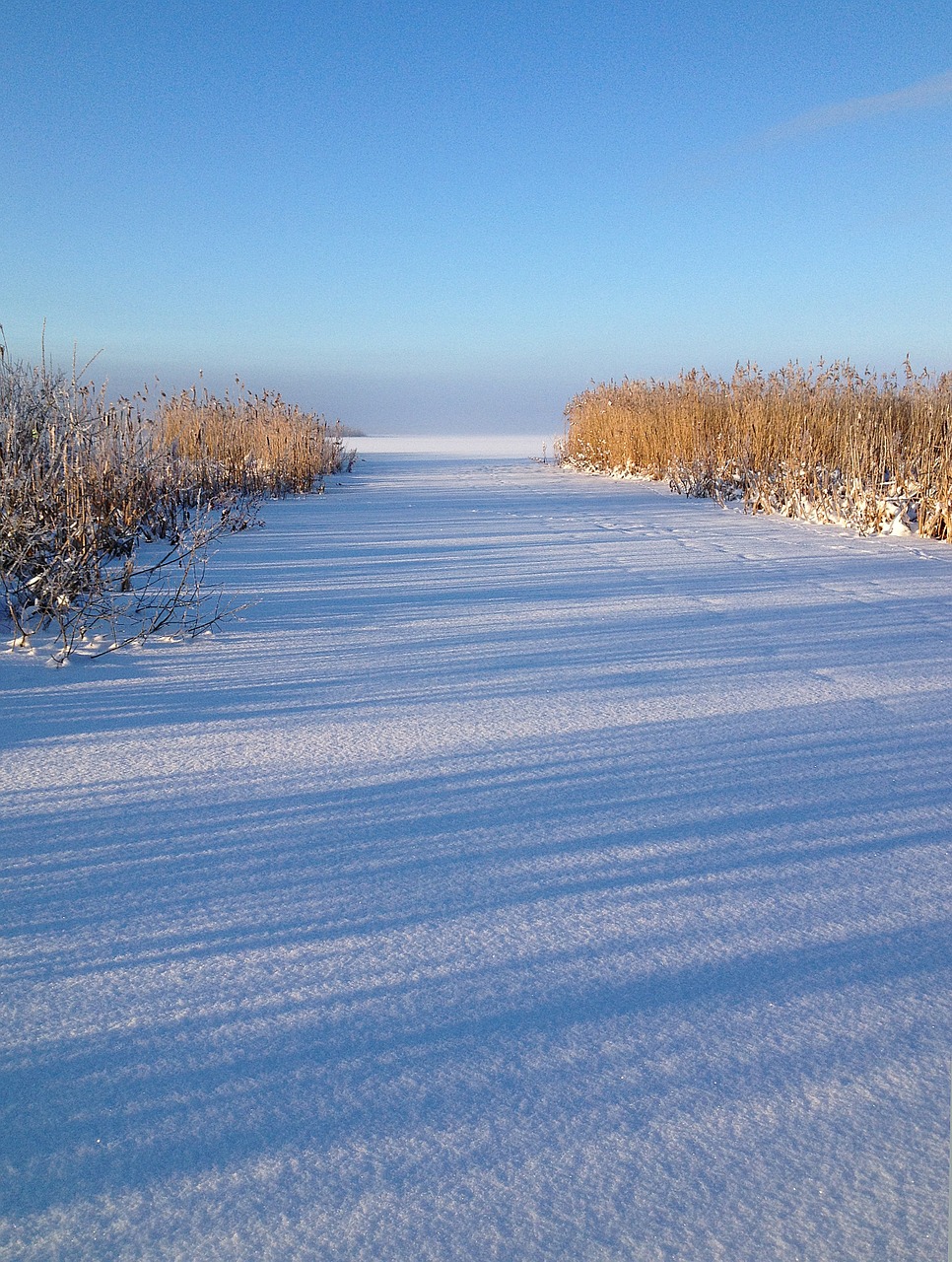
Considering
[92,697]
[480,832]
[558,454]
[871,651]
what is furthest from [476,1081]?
[558,454]

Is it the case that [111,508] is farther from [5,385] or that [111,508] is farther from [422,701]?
[422,701]

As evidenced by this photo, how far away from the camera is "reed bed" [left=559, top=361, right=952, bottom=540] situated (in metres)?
7.35

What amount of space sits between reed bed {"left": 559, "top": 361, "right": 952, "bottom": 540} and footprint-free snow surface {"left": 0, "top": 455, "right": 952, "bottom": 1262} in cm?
477

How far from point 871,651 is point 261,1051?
9.60ft

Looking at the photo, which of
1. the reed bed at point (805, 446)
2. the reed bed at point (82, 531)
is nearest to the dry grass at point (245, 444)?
the reed bed at point (82, 531)

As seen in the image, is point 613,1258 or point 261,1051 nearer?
point 613,1258

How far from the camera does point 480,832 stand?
1.87 meters

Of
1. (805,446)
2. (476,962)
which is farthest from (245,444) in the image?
(476,962)

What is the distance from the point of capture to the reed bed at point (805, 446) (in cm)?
735

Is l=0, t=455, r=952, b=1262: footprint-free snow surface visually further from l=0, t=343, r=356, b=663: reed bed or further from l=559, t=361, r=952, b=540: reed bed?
l=559, t=361, r=952, b=540: reed bed

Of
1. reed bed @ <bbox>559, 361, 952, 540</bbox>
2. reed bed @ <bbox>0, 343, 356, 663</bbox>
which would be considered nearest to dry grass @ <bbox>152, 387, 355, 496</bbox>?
reed bed @ <bbox>0, 343, 356, 663</bbox>

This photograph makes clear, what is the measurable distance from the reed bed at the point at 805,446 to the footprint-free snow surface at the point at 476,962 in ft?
15.6

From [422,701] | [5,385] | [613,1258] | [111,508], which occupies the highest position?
[5,385]

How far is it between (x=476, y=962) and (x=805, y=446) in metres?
8.31
